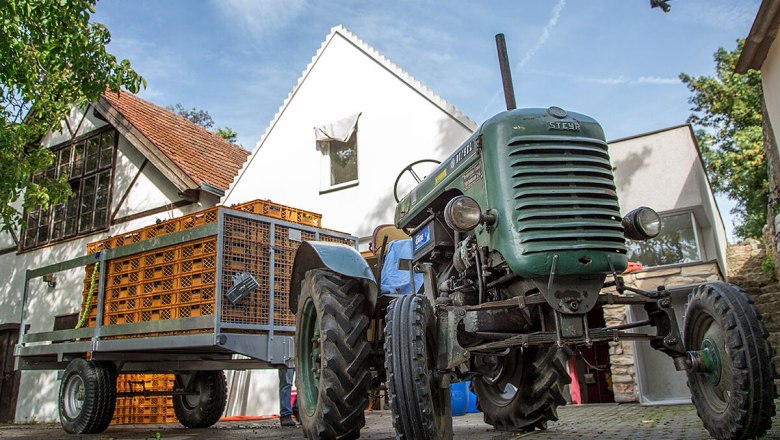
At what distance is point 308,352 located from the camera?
4816 millimetres

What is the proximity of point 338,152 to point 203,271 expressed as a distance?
6.74 m

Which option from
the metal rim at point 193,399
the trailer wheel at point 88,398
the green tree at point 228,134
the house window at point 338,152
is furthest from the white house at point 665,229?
the green tree at point 228,134

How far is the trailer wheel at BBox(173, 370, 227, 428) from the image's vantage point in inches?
313

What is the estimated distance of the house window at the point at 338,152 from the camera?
12055 millimetres

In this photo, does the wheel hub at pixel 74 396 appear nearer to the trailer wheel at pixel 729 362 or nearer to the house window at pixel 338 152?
the trailer wheel at pixel 729 362

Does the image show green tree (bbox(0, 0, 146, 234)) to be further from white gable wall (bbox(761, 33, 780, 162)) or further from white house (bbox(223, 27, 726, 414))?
white gable wall (bbox(761, 33, 780, 162))

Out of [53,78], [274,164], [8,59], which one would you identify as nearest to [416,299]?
[8,59]

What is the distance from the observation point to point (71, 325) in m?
13.4

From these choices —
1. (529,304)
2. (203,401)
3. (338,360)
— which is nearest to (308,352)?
(338,360)

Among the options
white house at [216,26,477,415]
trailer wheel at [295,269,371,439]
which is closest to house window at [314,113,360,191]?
white house at [216,26,477,415]

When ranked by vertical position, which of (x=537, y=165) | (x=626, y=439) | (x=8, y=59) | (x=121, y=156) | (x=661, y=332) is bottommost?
(x=626, y=439)

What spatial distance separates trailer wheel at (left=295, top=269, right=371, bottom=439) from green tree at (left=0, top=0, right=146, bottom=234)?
19.4 ft

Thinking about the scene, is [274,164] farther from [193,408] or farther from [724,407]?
[724,407]

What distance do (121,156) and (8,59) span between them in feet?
22.6
